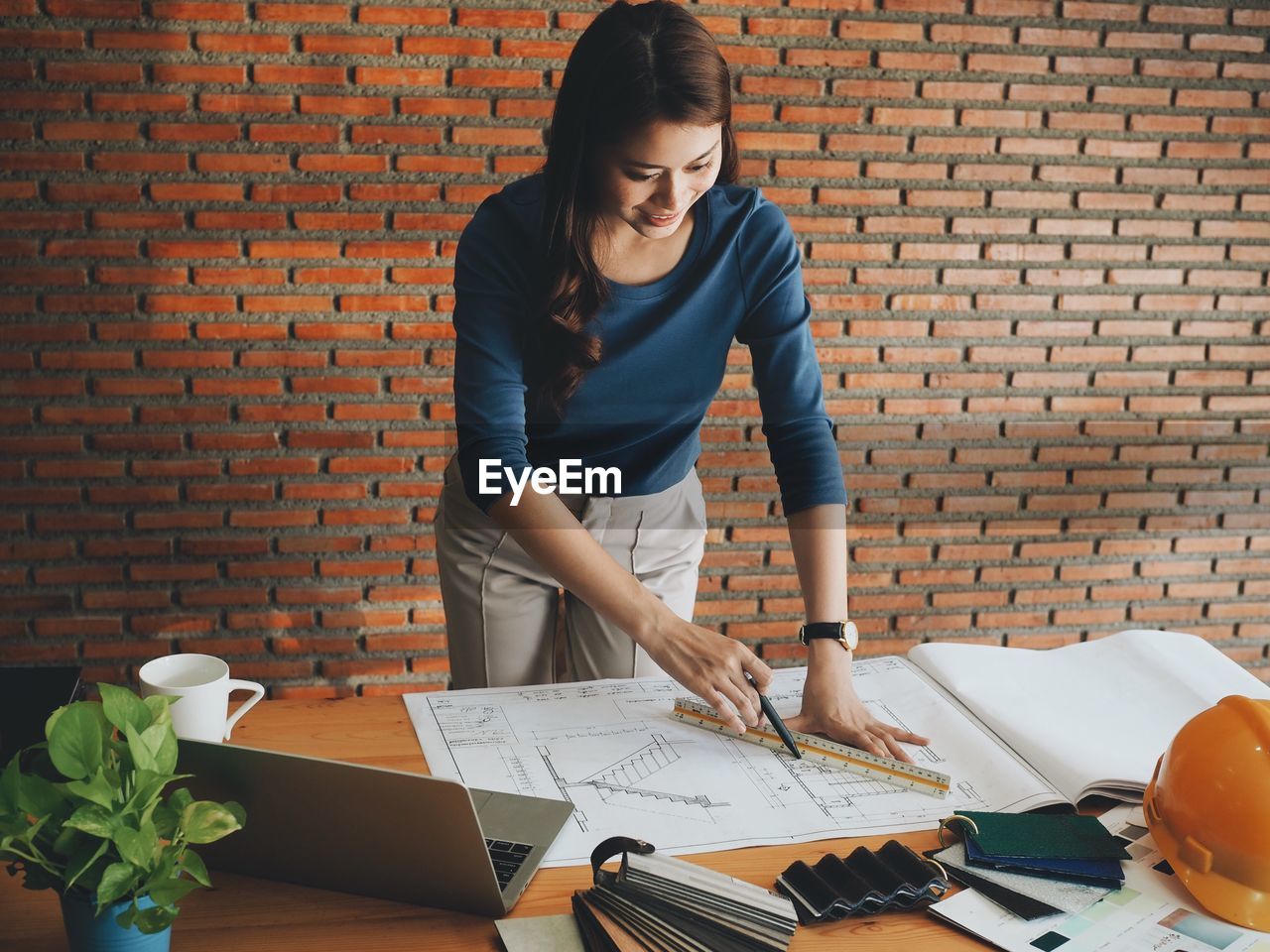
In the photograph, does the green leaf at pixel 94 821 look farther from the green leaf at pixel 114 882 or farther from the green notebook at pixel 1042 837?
the green notebook at pixel 1042 837

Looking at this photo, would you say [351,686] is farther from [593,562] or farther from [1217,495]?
[1217,495]

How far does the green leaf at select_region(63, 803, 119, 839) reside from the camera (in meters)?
0.86

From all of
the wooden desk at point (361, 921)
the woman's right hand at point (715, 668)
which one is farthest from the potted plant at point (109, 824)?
the woman's right hand at point (715, 668)

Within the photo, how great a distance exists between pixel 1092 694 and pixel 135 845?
1.23 metres

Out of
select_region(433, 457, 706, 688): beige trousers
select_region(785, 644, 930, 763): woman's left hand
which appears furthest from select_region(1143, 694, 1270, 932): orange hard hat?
select_region(433, 457, 706, 688): beige trousers

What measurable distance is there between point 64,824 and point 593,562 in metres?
0.80

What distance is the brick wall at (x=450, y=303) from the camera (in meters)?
2.78

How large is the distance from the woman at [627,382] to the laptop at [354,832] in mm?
464

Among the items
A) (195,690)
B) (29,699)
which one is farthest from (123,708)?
(29,699)

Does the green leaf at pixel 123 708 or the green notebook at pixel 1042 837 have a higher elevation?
the green leaf at pixel 123 708

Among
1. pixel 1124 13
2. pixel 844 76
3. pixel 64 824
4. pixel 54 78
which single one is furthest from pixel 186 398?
pixel 1124 13

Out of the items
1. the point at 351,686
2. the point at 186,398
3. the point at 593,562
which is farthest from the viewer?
the point at 351,686

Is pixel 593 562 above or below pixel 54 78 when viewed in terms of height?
below

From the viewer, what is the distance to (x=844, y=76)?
2977 mm
